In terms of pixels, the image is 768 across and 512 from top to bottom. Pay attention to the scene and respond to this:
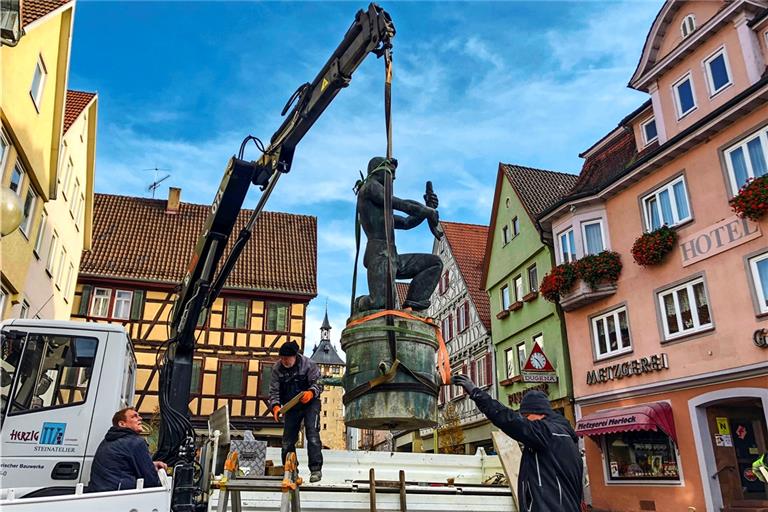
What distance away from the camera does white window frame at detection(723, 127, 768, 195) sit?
43.8ft

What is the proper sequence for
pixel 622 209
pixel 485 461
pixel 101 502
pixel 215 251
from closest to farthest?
pixel 101 502, pixel 485 461, pixel 215 251, pixel 622 209

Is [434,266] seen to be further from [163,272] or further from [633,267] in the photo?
[163,272]

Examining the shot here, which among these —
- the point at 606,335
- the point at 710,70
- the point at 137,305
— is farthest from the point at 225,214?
the point at 137,305

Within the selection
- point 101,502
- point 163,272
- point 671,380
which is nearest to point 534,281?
point 671,380

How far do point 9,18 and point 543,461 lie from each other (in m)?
9.17

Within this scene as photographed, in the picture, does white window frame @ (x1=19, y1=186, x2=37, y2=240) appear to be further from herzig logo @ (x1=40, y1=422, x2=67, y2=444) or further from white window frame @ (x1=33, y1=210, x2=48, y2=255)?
herzig logo @ (x1=40, y1=422, x2=67, y2=444)

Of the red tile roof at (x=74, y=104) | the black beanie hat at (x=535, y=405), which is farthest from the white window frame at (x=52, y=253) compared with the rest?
the black beanie hat at (x=535, y=405)

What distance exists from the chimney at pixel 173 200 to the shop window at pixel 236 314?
6.49 meters

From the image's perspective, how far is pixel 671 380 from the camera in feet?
50.3

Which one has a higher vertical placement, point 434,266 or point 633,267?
point 633,267

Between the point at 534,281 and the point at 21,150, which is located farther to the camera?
the point at 534,281

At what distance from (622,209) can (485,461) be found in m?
13.3

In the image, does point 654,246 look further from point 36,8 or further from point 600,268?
point 36,8

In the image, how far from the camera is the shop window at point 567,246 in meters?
19.5
